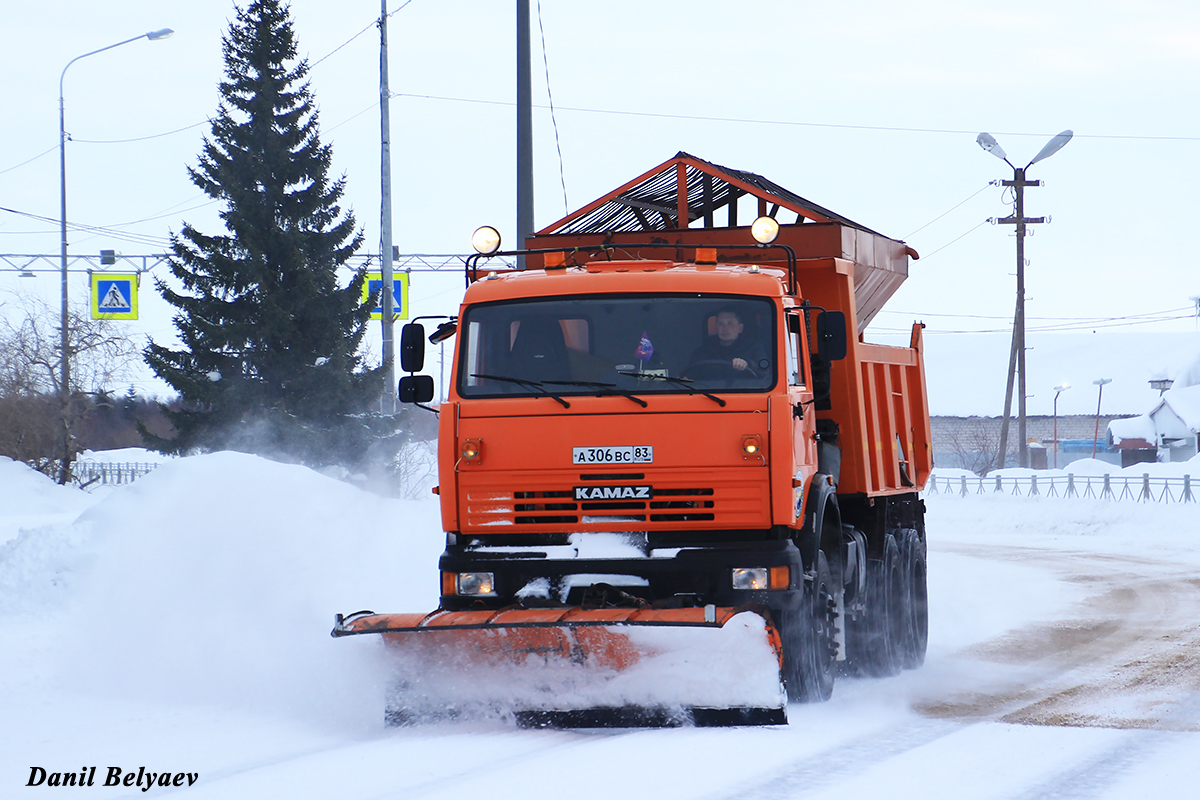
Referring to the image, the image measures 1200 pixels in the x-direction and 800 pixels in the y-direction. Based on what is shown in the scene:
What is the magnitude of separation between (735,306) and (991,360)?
101678 mm

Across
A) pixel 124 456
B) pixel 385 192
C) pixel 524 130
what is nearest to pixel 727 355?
pixel 524 130

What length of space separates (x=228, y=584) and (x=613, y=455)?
4.37 m

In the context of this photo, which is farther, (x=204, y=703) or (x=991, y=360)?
(x=991, y=360)

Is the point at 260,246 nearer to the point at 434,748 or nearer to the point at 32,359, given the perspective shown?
the point at 32,359

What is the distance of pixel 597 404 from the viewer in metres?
7.52

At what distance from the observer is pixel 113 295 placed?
2828 centimetres

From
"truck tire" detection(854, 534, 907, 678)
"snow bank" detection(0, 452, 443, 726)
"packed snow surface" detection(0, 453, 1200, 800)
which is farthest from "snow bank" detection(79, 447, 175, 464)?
"truck tire" detection(854, 534, 907, 678)

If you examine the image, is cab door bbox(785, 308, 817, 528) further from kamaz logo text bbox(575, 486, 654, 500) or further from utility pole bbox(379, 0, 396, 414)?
utility pole bbox(379, 0, 396, 414)

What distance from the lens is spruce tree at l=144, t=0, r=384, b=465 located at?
28.6 metres

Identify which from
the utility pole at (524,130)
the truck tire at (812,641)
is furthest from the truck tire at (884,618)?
the utility pole at (524,130)

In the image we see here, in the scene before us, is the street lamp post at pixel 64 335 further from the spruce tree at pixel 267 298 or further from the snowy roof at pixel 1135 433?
the snowy roof at pixel 1135 433

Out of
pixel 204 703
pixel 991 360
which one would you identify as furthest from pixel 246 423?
pixel 991 360

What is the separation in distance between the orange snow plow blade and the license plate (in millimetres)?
793

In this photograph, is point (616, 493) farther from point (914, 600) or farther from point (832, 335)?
point (914, 600)
